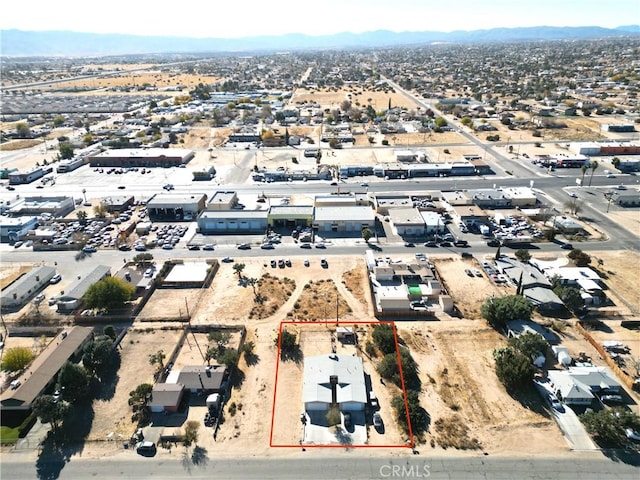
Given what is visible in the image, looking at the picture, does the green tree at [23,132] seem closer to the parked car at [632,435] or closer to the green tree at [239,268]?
the green tree at [239,268]

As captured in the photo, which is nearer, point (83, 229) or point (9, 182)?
point (83, 229)

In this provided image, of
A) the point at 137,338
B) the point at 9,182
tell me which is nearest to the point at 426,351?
the point at 137,338

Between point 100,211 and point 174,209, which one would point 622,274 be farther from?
point 100,211

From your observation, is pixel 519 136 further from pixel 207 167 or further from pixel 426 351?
pixel 426 351

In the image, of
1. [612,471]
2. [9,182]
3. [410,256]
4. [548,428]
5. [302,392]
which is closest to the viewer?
[612,471]

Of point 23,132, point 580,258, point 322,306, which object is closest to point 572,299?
point 580,258

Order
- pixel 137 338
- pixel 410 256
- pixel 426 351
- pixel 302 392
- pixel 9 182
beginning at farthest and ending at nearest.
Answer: pixel 9 182
pixel 410 256
pixel 137 338
pixel 426 351
pixel 302 392
